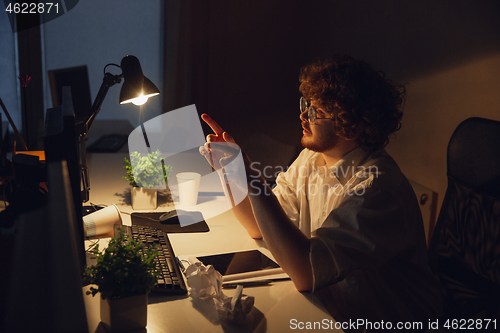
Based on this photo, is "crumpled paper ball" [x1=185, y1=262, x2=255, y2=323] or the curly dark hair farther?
the curly dark hair

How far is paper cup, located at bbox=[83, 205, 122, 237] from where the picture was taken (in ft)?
3.79

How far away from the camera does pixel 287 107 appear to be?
3.19 metres

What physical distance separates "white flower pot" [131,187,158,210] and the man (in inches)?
15.7

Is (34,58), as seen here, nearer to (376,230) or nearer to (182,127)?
(182,127)

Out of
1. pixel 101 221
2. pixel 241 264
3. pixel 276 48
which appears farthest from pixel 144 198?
pixel 276 48

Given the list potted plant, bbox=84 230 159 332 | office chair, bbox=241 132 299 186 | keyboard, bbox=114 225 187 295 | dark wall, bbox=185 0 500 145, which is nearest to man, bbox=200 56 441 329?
keyboard, bbox=114 225 187 295

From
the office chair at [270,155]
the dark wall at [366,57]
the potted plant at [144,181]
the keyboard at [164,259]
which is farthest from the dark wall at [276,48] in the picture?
the keyboard at [164,259]

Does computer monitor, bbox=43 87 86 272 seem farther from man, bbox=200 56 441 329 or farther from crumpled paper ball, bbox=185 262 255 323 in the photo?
man, bbox=200 56 441 329

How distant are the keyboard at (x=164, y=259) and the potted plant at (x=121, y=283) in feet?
0.19

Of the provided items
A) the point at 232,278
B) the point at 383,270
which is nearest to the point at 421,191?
the point at 383,270

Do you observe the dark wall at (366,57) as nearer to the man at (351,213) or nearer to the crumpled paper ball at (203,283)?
the man at (351,213)

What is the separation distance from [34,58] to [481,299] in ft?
10.2

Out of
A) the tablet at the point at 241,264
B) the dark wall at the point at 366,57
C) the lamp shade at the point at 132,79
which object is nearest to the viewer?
the tablet at the point at 241,264

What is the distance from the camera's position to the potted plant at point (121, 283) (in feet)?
2.38
